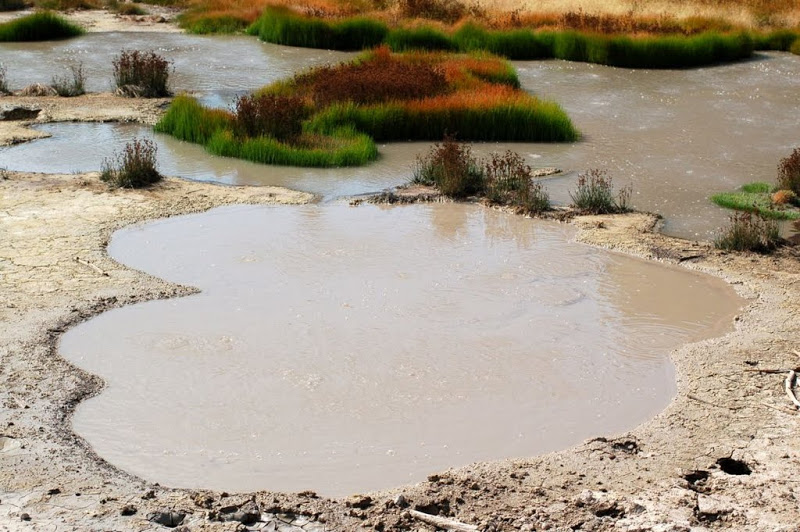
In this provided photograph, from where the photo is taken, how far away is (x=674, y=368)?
7.62 m

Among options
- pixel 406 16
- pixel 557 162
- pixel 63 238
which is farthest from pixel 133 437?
pixel 406 16

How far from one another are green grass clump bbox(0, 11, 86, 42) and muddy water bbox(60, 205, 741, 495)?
1588 cm

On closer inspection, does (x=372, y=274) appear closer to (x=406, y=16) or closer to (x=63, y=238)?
(x=63, y=238)

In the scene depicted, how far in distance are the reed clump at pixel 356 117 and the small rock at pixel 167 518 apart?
904cm

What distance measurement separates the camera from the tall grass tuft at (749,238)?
10359mm

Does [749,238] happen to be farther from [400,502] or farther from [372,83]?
[372,83]

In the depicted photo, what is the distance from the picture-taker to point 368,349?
7777mm

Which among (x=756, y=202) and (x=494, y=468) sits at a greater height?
(x=756, y=202)

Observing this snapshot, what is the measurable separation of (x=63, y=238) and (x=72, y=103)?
8044 mm

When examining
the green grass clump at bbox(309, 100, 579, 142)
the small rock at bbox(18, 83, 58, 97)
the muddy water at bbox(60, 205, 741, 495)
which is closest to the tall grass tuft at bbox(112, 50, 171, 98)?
the small rock at bbox(18, 83, 58, 97)

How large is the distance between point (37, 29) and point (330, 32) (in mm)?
7185

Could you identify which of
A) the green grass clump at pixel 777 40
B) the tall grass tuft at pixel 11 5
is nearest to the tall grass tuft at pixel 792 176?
the green grass clump at pixel 777 40

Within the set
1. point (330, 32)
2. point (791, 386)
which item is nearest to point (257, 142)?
point (791, 386)

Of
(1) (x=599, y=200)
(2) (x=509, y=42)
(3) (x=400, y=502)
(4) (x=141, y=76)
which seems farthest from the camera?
(2) (x=509, y=42)
